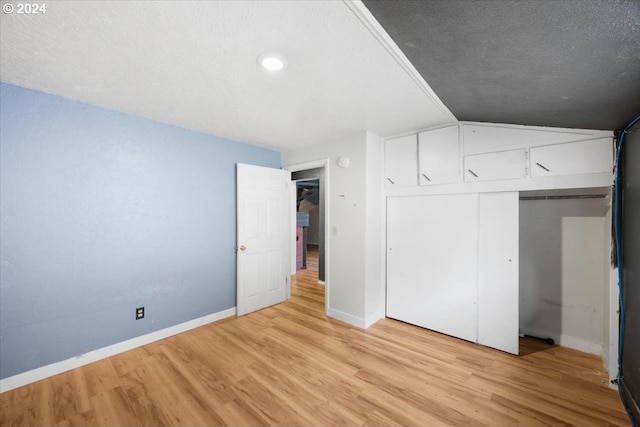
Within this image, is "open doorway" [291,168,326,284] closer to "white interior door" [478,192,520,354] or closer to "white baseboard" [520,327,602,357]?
"white interior door" [478,192,520,354]

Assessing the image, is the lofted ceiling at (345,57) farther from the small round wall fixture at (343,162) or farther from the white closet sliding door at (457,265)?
the white closet sliding door at (457,265)

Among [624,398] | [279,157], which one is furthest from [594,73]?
[279,157]

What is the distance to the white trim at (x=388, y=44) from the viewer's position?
1.18 metres

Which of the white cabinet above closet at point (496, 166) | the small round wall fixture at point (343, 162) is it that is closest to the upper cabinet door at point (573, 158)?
the white cabinet above closet at point (496, 166)

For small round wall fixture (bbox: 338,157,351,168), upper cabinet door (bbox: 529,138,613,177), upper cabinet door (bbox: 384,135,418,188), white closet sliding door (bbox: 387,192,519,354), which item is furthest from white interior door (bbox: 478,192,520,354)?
small round wall fixture (bbox: 338,157,351,168)

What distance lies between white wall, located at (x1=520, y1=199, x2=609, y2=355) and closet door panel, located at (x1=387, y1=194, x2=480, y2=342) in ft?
2.24

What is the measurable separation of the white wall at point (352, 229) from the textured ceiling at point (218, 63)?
1.79ft

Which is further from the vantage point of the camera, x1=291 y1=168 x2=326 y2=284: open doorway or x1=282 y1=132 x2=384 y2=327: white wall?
x1=291 y1=168 x2=326 y2=284: open doorway

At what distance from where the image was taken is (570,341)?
99.7 inches

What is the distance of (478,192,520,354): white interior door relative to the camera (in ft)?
7.97

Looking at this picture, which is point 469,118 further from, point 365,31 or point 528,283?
point 528,283

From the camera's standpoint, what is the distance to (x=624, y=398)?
5.94 ft

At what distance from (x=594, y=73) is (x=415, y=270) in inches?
89.3

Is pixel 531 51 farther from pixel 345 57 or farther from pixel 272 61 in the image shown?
pixel 272 61
